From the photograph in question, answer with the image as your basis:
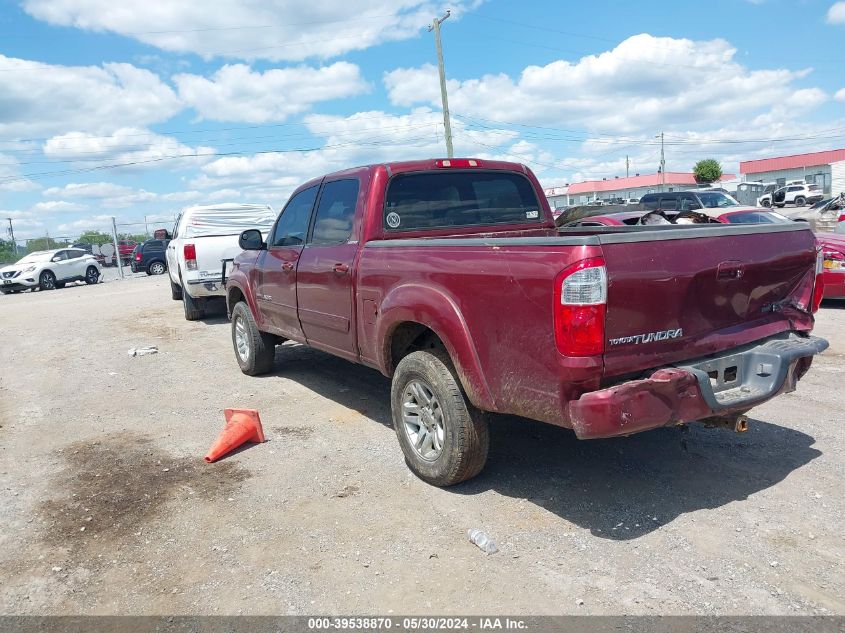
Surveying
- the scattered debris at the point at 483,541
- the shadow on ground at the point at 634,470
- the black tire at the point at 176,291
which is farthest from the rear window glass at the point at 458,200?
the black tire at the point at 176,291

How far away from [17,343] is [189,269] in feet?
10.1

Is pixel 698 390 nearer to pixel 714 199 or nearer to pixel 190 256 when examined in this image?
pixel 190 256

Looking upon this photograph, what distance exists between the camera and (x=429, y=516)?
3834 millimetres

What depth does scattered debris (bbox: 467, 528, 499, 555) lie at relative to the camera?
3.41 metres

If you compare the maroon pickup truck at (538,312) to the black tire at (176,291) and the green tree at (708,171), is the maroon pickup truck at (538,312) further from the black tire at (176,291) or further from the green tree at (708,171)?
the green tree at (708,171)

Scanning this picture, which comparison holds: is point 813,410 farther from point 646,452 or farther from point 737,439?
point 646,452

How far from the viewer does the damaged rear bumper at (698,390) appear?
123 inches

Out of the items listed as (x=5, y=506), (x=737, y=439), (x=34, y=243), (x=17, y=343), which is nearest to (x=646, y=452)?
(x=737, y=439)

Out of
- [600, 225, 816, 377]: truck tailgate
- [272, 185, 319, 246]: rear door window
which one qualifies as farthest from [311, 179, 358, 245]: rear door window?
[600, 225, 816, 377]: truck tailgate

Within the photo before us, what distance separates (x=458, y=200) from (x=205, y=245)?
22.1 feet

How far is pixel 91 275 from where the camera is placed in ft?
85.5

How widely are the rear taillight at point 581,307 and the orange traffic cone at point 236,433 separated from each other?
9.70ft

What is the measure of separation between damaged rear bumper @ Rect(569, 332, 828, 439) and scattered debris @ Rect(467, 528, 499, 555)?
766 mm

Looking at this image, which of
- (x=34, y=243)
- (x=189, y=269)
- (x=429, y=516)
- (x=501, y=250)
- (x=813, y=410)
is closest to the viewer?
(x=501, y=250)
